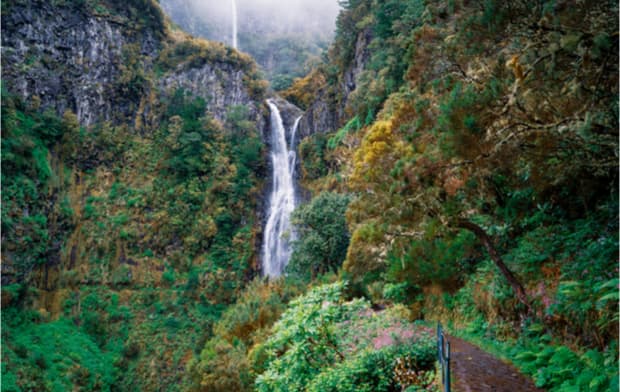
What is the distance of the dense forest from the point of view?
4.85m

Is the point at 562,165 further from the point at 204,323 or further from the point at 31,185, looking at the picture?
the point at 31,185

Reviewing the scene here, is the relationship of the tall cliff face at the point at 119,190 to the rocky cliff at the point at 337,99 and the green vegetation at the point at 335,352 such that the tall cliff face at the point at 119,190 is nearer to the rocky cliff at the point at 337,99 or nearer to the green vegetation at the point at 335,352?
the rocky cliff at the point at 337,99

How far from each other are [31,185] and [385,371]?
25.9 m

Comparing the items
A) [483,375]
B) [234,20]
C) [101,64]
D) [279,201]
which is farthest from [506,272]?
[234,20]

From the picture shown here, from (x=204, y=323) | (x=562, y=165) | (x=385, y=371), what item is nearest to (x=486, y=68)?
(x=562, y=165)

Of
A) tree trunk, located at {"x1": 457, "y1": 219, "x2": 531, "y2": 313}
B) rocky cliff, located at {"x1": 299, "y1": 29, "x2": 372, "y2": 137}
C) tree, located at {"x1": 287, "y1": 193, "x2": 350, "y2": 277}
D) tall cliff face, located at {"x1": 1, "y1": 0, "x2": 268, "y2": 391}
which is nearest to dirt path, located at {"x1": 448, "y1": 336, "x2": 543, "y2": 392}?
tree trunk, located at {"x1": 457, "y1": 219, "x2": 531, "y2": 313}

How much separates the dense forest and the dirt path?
27 cm

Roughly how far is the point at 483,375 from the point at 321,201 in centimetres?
1367

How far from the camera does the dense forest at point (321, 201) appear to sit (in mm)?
4848

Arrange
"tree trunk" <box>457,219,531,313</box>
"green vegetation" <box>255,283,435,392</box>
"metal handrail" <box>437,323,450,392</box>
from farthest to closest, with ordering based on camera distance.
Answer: "tree trunk" <box>457,219,531,313</box>, "green vegetation" <box>255,283,435,392</box>, "metal handrail" <box>437,323,450,392</box>

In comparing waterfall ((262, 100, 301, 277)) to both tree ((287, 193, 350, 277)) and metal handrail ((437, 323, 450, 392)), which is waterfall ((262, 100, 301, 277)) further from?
metal handrail ((437, 323, 450, 392))

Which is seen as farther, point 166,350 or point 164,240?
point 164,240

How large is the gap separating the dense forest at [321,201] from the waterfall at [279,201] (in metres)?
0.65

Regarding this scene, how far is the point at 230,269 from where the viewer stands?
2689cm
